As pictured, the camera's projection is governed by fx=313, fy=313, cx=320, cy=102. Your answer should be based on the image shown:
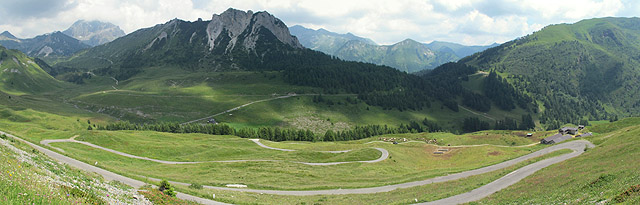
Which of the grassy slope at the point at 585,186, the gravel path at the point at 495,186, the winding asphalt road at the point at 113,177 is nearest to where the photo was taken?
the grassy slope at the point at 585,186

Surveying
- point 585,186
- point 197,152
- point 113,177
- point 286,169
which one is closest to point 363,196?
point 585,186

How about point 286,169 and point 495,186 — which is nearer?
point 495,186

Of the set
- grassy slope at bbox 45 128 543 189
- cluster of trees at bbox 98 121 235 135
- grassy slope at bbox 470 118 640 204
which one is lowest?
grassy slope at bbox 45 128 543 189

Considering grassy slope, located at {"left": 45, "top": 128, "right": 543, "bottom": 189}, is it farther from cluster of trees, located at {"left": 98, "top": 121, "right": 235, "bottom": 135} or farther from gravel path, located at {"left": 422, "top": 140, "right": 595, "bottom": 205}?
cluster of trees, located at {"left": 98, "top": 121, "right": 235, "bottom": 135}

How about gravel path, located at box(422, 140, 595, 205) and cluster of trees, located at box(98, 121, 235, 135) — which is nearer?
gravel path, located at box(422, 140, 595, 205)

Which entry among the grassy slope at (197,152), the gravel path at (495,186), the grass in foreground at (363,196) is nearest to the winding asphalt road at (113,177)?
the grass in foreground at (363,196)

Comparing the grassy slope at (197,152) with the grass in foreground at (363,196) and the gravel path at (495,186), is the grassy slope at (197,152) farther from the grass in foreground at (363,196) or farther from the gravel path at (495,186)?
the gravel path at (495,186)

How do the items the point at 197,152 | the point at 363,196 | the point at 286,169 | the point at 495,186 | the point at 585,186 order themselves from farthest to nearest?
the point at 197,152 → the point at 286,169 → the point at 363,196 → the point at 495,186 → the point at 585,186

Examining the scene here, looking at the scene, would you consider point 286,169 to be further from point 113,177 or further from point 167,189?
point 167,189

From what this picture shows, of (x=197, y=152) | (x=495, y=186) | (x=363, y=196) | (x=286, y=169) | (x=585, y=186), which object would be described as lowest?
(x=363, y=196)

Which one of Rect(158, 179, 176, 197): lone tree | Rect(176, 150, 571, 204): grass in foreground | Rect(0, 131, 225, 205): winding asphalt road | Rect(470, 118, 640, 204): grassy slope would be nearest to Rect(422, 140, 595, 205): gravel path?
Rect(176, 150, 571, 204): grass in foreground

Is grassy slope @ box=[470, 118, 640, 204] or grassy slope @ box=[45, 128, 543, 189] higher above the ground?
grassy slope @ box=[470, 118, 640, 204]

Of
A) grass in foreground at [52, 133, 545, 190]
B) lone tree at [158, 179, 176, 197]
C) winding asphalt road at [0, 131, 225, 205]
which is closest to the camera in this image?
lone tree at [158, 179, 176, 197]

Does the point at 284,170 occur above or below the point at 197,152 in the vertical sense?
below
